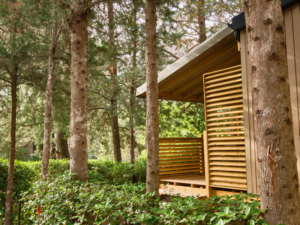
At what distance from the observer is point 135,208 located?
3.07m

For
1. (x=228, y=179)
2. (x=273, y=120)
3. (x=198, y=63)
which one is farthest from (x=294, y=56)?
(x=198, y=63)

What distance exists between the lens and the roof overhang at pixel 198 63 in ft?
18.9

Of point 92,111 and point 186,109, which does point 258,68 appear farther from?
point 92,111

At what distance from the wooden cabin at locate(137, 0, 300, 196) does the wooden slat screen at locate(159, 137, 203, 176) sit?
0.03m

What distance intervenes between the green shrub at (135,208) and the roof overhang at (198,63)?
3.35 metres

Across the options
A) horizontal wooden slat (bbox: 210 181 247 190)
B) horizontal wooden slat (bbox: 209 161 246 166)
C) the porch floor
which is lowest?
the porch floor

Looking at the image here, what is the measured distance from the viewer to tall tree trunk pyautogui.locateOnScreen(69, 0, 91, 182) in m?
5.44

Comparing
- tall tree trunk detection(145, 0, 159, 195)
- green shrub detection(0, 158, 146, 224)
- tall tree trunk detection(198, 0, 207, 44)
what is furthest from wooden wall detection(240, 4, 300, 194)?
tall tree trunk detection(198, 0, 207, 44)

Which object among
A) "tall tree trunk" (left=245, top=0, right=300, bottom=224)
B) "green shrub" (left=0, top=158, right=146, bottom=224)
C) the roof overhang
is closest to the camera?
"tall tree trunk" (left=245, top=0, right=300, bottom=224)

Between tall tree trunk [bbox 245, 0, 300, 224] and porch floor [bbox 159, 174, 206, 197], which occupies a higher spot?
tall tree trunk [bbox 245, 0, 300, 224]

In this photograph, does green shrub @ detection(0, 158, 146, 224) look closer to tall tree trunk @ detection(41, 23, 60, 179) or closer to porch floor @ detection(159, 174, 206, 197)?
tall tree trunk @ detection(41, 23, 60, 179)

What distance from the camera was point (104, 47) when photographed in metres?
8.73

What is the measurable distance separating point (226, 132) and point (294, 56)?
1.94m

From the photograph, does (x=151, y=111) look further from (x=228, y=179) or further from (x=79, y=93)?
(x=228, y=179)
